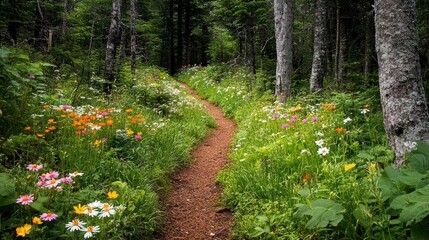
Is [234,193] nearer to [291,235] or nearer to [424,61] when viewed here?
[291,235]

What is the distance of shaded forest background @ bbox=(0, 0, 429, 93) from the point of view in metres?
10.2

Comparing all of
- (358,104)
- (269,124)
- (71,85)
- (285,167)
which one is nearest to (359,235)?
(285,167)

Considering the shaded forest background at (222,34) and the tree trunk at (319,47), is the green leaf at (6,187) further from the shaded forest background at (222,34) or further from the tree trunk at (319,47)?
the tree trunk at (319,47)

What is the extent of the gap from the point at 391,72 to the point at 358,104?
2.19 meters

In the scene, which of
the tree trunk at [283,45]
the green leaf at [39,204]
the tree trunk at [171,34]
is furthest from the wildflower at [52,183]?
the tree trunk at [171,34]

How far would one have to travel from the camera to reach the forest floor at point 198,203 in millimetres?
4277

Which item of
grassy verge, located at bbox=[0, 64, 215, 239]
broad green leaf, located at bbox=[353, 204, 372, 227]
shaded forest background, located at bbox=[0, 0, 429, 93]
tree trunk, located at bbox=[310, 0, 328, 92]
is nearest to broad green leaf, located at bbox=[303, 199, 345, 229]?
broad green leaf, located at bbox=[353, 204, 372, 227]

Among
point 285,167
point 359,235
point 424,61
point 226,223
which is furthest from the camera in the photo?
point 424,61

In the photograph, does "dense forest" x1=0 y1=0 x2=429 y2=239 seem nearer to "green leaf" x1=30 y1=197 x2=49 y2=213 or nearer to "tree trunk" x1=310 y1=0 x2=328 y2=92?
"green leaf" x1=30 y1=197 x2=49 y2=213

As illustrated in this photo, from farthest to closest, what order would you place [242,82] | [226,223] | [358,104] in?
[242,82]
[358,104]
[226,223]

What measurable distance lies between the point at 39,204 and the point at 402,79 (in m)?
4.24

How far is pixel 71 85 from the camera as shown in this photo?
9219 mm

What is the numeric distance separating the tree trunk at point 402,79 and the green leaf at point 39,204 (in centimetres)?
395

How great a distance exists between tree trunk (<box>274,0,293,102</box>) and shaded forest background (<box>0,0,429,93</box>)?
139 cm
